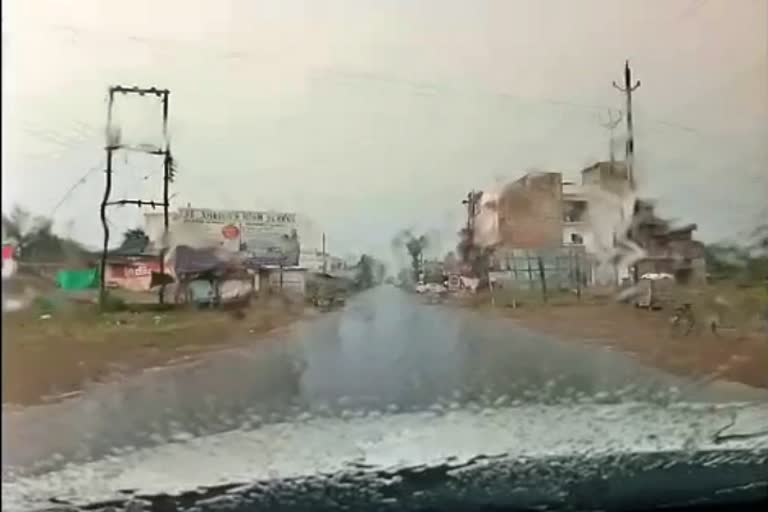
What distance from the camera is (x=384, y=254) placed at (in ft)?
4.11

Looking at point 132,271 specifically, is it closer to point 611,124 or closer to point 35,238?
point 35,238

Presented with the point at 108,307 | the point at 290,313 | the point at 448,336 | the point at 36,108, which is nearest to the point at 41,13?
the point at 36,108

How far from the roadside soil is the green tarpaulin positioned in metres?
0.50

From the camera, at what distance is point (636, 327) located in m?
1.35

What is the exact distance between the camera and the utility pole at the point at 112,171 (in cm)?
118

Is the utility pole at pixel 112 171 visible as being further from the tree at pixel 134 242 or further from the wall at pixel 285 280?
the wall at pixel 285 280

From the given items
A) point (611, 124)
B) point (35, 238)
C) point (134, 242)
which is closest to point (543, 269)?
point (611, 124)

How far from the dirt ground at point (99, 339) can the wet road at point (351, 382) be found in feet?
0.06

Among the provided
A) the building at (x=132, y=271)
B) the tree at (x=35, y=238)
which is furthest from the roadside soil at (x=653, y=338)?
the tree at (x=35, y=238)

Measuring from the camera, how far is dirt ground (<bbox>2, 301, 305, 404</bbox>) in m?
1.12

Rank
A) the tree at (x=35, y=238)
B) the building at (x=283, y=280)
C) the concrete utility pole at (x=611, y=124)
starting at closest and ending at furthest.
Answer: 1. the tree at (x=35, y=238)
2. the building at (x=283, y=280)
3. the concrete utility pole at (x=611, y=124)

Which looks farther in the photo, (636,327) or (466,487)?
(636,327)

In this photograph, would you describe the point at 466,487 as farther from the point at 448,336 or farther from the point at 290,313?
the point at 290,313

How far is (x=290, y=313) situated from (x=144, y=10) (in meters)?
0.43
